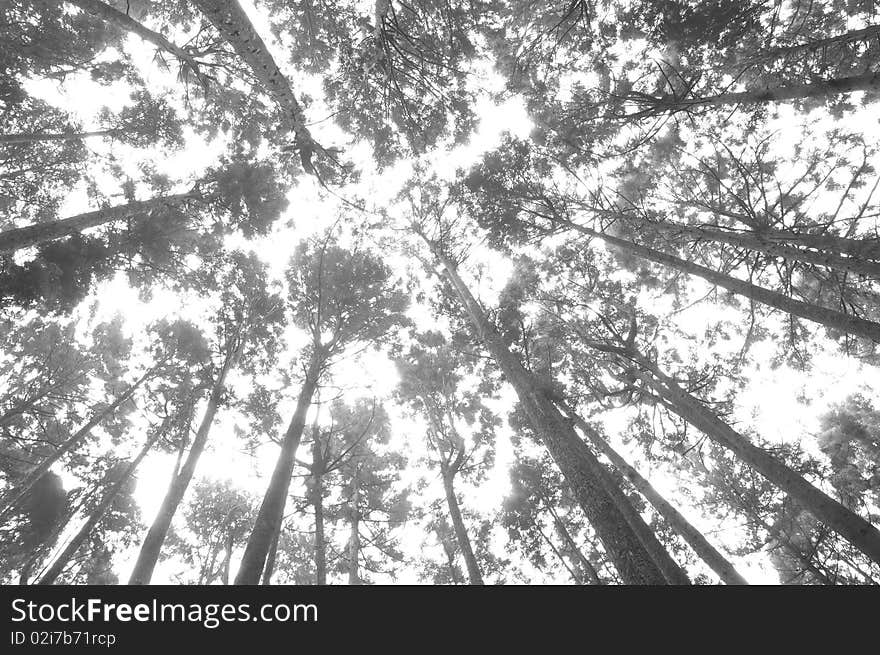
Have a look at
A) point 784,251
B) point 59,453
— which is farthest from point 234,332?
point 784,251

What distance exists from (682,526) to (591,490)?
6.65 m

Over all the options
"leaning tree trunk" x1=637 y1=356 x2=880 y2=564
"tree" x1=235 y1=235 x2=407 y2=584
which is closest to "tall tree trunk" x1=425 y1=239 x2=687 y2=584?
"leaning tree trunk" x1=637 y1=356 x2=880 y2=564

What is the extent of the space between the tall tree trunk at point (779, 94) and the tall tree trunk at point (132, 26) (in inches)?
A: 287

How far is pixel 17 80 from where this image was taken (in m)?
9.65

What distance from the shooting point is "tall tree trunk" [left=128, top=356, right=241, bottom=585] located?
732 cm

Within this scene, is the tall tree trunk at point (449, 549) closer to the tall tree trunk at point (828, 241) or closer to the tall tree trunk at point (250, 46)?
the tall tree trunk at point (828, 241)

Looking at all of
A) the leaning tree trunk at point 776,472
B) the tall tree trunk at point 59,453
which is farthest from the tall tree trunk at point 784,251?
the tall tree trunk at point 59,453

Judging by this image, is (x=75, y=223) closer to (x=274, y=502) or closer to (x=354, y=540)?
(x=274, y=502)

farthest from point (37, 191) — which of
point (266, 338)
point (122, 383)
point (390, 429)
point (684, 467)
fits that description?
point (684, 467)

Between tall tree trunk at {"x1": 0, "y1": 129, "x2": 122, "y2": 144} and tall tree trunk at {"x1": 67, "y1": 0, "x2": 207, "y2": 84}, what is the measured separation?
18.6 feet

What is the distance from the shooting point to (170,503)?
8289mm
